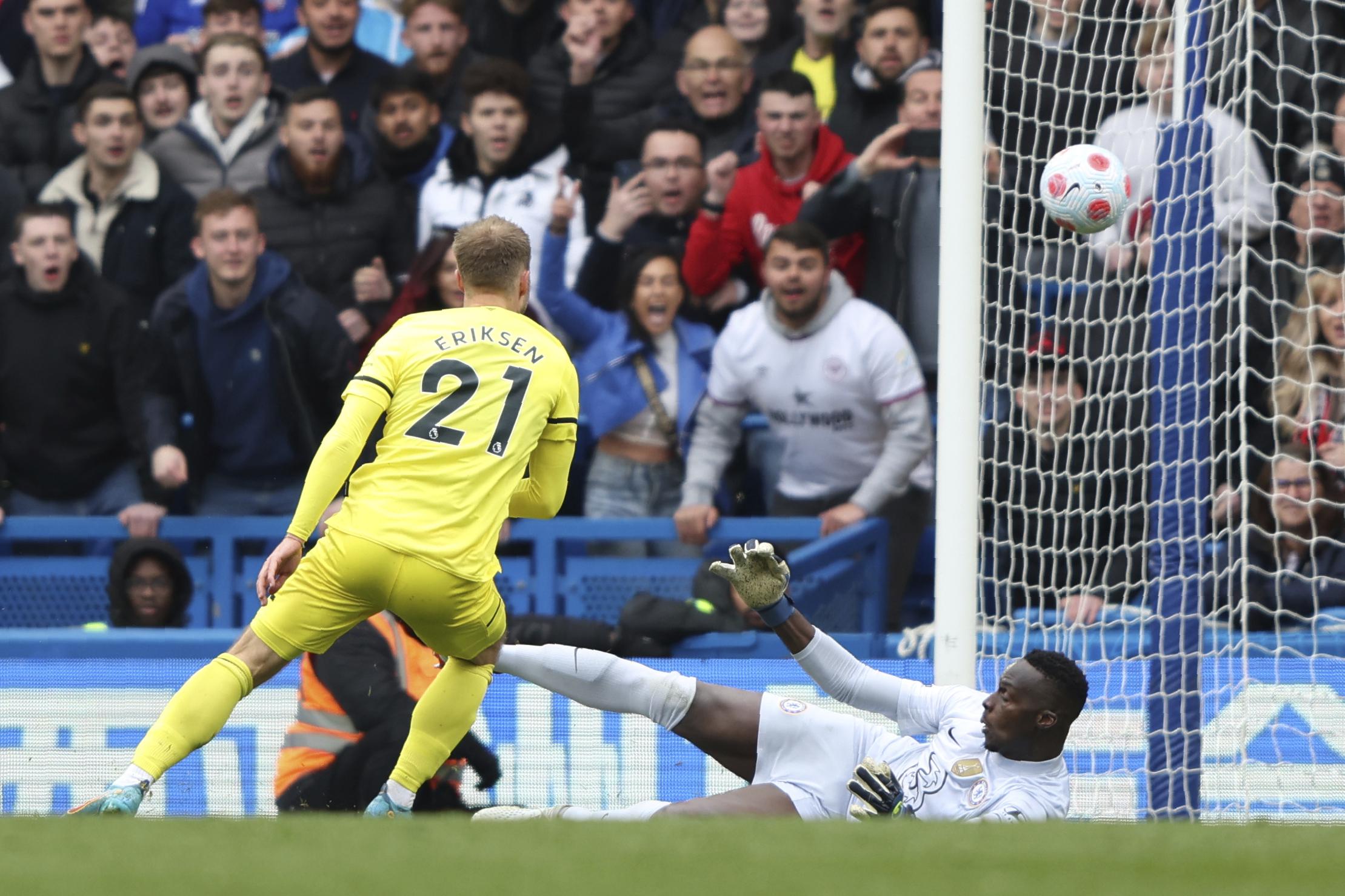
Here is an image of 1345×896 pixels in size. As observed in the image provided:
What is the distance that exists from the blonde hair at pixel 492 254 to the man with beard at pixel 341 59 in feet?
13.0

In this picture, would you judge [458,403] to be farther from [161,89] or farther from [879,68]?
[161,89]

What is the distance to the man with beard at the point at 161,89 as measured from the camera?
28.6 feet

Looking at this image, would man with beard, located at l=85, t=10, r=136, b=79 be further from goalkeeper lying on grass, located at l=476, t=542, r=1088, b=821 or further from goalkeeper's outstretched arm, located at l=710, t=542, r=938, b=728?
goalkeeper's outstretched arm, located at l=710, t=542, r=938, b=728

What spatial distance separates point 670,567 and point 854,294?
4.85 ft

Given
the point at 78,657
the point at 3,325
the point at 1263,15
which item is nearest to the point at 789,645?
the point at 78,657

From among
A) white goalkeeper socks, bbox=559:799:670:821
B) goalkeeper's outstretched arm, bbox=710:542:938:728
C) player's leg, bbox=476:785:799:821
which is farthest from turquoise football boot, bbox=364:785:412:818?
goalkeeper's outstretched arm, bbox=710:542:938:728

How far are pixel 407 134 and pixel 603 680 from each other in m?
3.59

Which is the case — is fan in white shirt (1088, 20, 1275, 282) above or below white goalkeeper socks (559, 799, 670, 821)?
above

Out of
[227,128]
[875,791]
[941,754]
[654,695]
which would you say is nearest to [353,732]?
[654,695]

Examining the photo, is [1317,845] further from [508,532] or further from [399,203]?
[399,203]

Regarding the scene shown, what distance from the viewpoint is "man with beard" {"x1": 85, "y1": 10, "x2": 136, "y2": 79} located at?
357 inches

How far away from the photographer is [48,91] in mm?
8945

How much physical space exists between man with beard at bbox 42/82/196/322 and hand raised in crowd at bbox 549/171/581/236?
176 cm

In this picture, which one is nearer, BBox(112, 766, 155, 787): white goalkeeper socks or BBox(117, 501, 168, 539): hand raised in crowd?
BBox(112, 766, 155, 787): white goalkeeper socks
